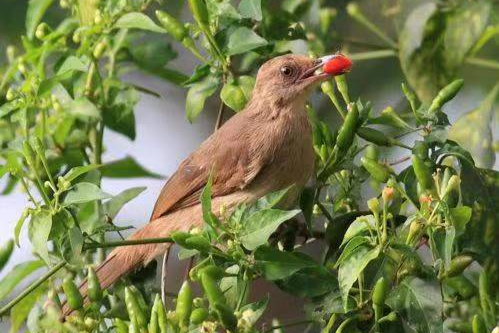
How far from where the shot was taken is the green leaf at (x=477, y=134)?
3596mm

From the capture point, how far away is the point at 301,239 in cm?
415

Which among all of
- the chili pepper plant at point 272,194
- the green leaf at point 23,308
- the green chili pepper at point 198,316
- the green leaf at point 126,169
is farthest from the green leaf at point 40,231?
the green leaf at point 126,169

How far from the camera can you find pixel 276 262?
301 cm

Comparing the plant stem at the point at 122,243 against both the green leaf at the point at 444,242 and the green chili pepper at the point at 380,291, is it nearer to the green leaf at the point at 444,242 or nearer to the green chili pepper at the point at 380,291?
the green chili pepper at the point at 380,291

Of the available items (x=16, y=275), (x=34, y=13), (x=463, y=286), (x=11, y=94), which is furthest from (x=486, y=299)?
(x=34, y=13)

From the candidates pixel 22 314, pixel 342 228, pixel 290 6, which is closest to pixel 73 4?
pixel 290 6

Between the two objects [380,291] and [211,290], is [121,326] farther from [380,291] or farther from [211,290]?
[380,291]

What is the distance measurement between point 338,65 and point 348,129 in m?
0.63

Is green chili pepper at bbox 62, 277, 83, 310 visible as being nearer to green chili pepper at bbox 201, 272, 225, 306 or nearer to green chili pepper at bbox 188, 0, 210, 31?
green chili pepper at bbox 201, 272, 225, 306

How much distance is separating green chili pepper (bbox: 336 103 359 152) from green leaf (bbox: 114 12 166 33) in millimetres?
697

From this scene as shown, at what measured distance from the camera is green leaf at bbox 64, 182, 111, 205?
3129mm

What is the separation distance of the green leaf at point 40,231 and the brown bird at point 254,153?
1178 millimetres

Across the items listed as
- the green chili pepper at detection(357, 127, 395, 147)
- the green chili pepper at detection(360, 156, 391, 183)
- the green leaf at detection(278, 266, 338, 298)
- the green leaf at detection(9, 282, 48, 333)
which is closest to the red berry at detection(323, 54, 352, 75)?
the green chili pepper at detection(357, 127, 395, 147)

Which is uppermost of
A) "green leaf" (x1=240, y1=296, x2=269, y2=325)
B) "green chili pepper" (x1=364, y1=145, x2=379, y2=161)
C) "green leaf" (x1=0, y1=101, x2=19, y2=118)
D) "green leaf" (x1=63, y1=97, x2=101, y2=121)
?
"green leaf" (x1=0, y1=101, x2=19, y2=118)
